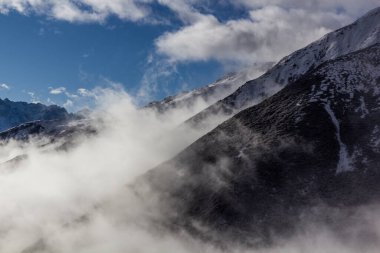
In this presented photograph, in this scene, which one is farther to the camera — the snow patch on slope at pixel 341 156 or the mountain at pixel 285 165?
the snow patch on slope at pixel 341 156

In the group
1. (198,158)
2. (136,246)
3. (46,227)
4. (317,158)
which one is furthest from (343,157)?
(46,227)

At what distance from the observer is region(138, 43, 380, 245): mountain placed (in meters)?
101

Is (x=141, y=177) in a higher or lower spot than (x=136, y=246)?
higher

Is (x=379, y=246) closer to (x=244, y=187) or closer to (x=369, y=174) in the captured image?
(x=369, y=174)

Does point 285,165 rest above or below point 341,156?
above

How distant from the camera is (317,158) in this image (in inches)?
4481

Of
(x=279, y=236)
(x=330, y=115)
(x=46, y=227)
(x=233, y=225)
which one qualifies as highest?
(x=46, y=227)

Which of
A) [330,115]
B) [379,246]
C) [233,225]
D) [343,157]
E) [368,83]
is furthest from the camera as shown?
[368,83]

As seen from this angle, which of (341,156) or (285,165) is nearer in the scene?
(341,156)

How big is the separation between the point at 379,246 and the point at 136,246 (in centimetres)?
4596

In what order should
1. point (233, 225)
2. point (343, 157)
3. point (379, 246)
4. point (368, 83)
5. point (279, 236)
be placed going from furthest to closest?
point (368, 83) → point (343, 157) → point (233, 225) → point (279, 236) → point (379, 246)

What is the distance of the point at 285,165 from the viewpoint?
11575 cm

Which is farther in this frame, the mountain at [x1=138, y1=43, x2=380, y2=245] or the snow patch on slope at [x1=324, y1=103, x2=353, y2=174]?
the snow patch on slope at [x1=324, y1=103, x2=353, y2=174]

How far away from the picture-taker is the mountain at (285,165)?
10144cm
